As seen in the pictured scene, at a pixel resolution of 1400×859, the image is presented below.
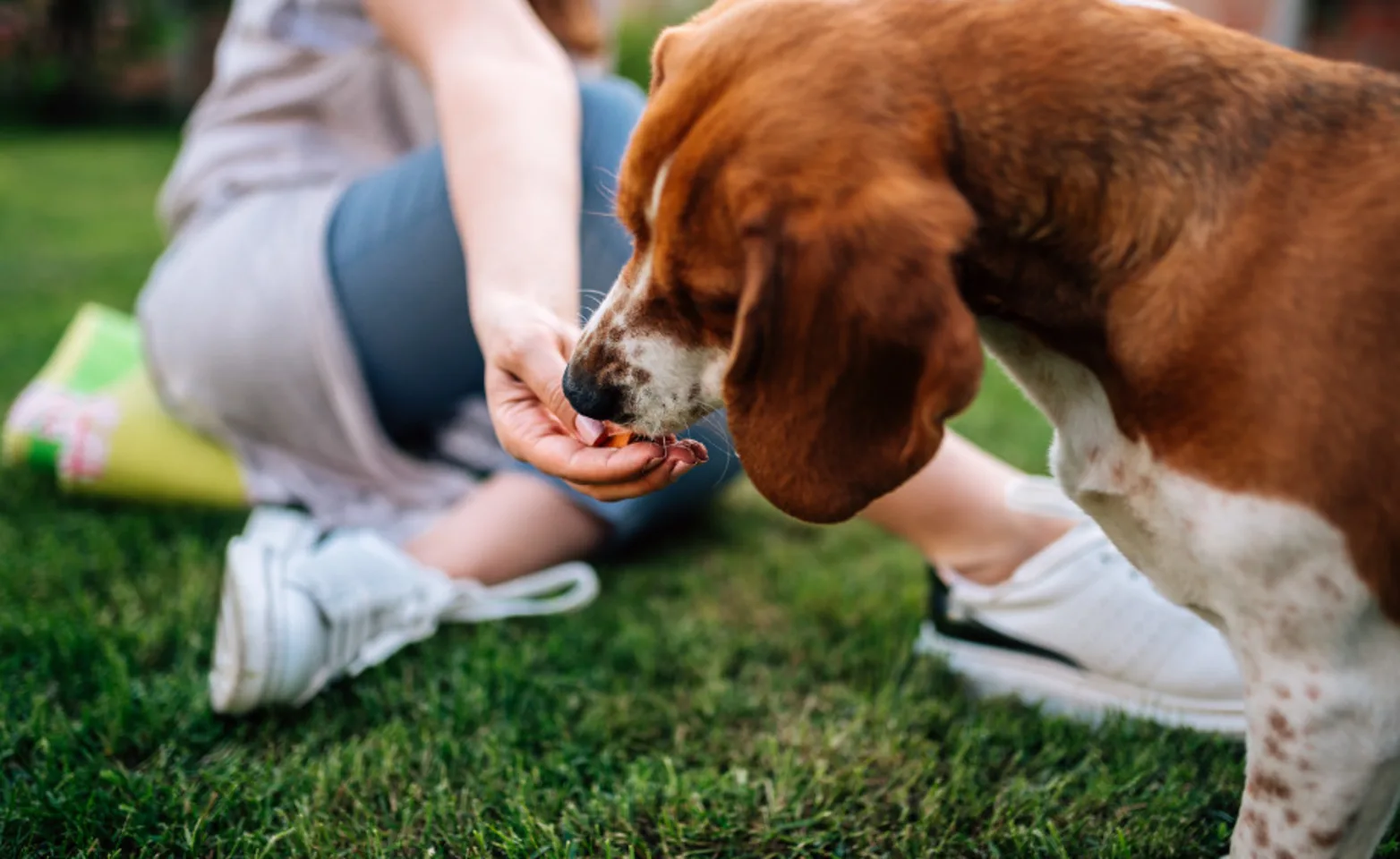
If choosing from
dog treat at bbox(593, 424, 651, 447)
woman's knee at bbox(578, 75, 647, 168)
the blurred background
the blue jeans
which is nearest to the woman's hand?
dog treat at bbox(593, 424, 651, 447)

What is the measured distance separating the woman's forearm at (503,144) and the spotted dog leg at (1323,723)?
1253mm

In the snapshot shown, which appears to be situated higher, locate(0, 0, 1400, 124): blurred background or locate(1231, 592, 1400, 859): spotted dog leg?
locate(1231, 592, 1400, 859): spotted dog leg

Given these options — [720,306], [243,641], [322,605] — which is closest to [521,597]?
[322,605]

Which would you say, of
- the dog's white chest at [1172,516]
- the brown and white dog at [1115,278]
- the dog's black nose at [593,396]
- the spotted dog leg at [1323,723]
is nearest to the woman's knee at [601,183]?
the dog's black nose at [593,396]

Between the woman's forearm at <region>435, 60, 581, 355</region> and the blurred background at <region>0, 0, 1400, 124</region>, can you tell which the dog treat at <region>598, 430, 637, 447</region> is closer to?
the woman's forearm at <region>435, 60, 581, 355</region>

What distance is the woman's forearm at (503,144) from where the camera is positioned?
227 centimetres

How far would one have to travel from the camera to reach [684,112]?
163 centimetres

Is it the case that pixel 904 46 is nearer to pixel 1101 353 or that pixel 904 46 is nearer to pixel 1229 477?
pixel 1101 353

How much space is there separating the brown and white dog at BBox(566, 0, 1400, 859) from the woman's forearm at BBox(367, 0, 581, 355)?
0.56 m

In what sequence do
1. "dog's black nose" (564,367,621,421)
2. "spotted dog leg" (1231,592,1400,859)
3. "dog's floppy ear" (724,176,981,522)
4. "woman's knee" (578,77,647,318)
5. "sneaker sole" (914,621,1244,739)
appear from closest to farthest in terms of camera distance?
"dog's floppy ear" (724,176,981,522) < "spotted dog leg" (1231,592,1400,859) < "dog's black nose" (564,367,621,421) < "sneaker sole" (914,621,1244,739) < "woman's knee" (578,77,647,318)

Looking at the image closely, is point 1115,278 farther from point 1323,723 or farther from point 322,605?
point 322,605

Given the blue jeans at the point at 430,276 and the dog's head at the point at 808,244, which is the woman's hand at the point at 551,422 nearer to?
the dog's head at the point at 808,244

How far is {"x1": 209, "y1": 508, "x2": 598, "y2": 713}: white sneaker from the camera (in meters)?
2.33

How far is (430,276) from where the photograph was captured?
2.92 meters
